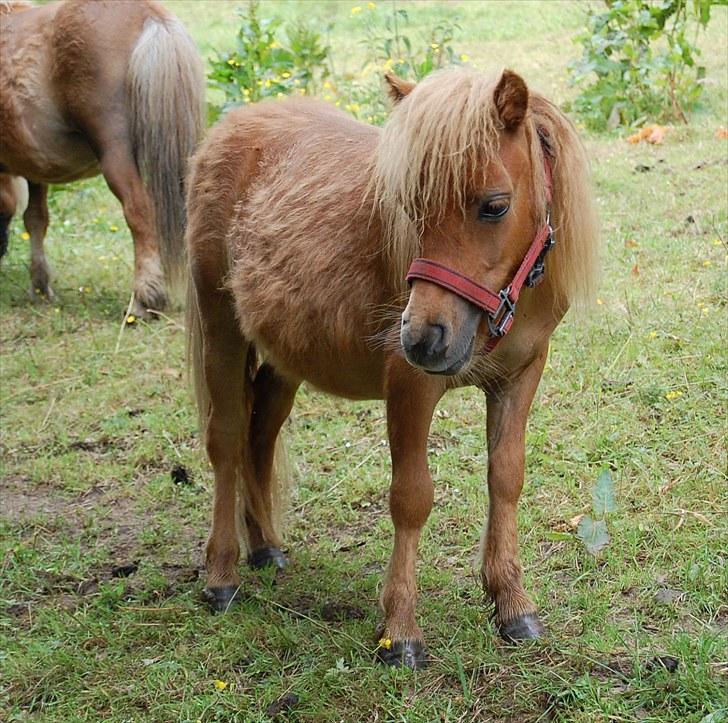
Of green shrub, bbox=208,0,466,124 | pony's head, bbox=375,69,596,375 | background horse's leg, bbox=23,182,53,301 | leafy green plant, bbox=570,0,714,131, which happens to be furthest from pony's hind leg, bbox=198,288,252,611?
leafy green plant, bbox=570,0,714,131

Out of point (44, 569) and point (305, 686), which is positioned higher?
point (305, 686)

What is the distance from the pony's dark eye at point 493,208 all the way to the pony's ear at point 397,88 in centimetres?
49

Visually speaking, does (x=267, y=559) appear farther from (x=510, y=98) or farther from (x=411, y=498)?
(x=510, y=98)

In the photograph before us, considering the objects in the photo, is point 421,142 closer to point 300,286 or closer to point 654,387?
point 300,286

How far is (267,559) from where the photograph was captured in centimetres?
404

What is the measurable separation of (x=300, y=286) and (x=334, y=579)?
1172 millimetres

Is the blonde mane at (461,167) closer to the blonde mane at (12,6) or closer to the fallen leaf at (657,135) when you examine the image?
the blonde mane at (12,6)

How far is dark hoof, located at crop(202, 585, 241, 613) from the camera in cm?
376

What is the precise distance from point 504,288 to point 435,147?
42cm

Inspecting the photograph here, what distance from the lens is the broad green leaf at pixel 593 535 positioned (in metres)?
3.65

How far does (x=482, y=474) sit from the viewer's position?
4383mm

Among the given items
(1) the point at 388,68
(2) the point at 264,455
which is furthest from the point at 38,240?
(2) the point at 264,455

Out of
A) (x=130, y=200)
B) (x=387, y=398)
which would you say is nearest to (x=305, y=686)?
(x=387, y=398)

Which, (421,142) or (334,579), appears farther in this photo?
(334,579)
